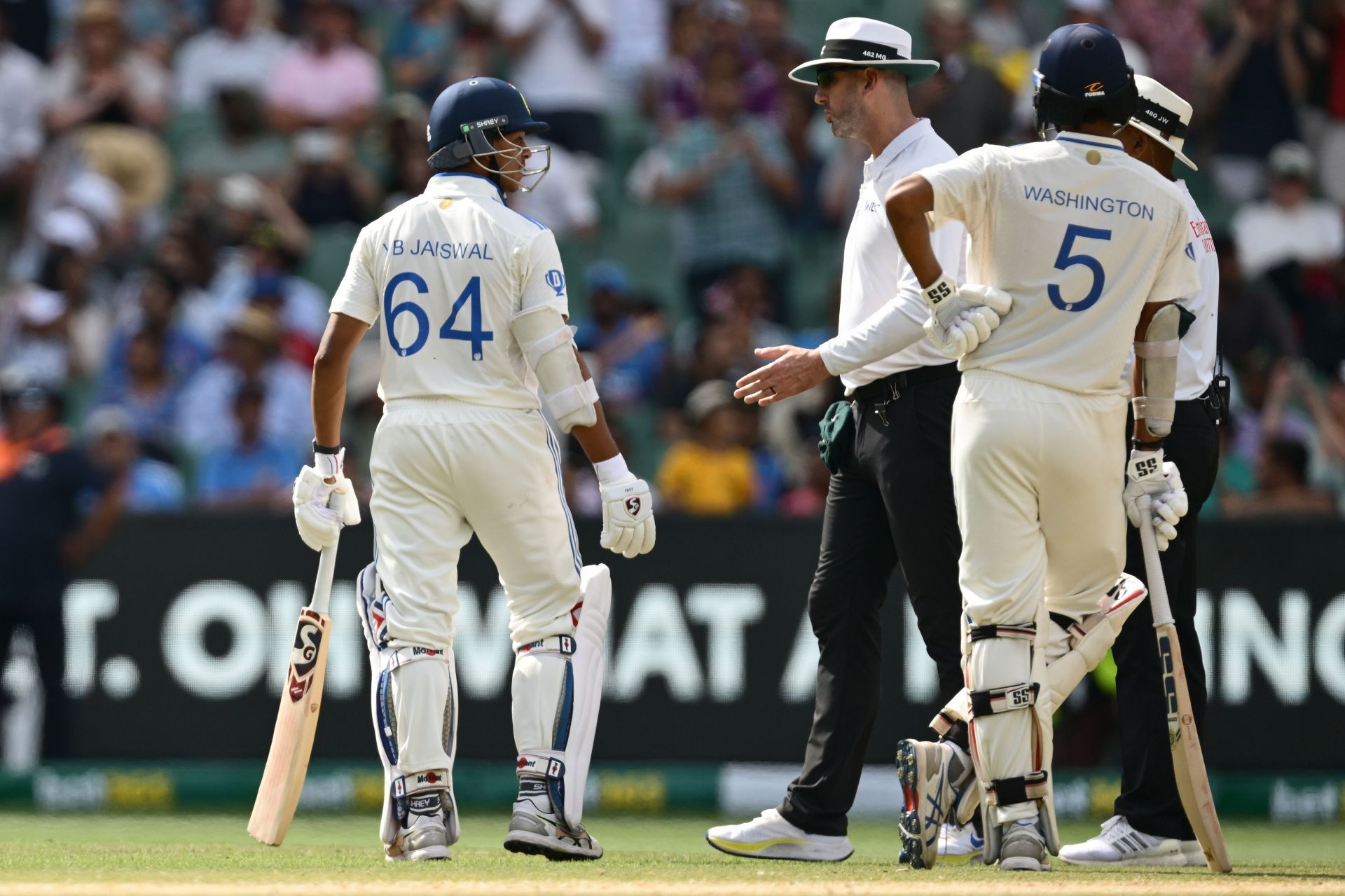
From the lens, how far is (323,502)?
19.5 ft

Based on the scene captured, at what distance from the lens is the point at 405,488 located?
5723mm

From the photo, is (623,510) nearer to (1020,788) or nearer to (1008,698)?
(1008,698)

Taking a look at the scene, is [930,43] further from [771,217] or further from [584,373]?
[584,373]

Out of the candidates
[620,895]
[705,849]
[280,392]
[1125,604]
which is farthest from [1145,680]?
[280,392]

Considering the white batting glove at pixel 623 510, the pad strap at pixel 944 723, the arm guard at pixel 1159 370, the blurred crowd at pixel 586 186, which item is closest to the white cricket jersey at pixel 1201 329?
the arm guard at pixel 1159 370

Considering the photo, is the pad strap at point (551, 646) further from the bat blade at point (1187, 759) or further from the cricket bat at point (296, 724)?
the bat blade at point (1187, 759)

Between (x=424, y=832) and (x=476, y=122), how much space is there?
6.93ft

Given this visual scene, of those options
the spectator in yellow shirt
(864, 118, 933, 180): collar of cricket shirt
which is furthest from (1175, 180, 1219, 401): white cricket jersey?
the spectator in yellow shirt

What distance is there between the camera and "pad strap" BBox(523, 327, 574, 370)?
570 centimetres

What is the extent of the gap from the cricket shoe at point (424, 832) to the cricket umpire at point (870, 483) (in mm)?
902

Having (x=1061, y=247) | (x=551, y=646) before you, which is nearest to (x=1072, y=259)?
(x=1061, y=247)

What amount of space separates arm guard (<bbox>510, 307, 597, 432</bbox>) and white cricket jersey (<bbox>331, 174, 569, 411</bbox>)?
43 millimetres

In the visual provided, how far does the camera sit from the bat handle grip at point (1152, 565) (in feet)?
18.3

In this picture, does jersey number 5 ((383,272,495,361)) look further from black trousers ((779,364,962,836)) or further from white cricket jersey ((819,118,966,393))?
black trousers ((779,364,962,836))
